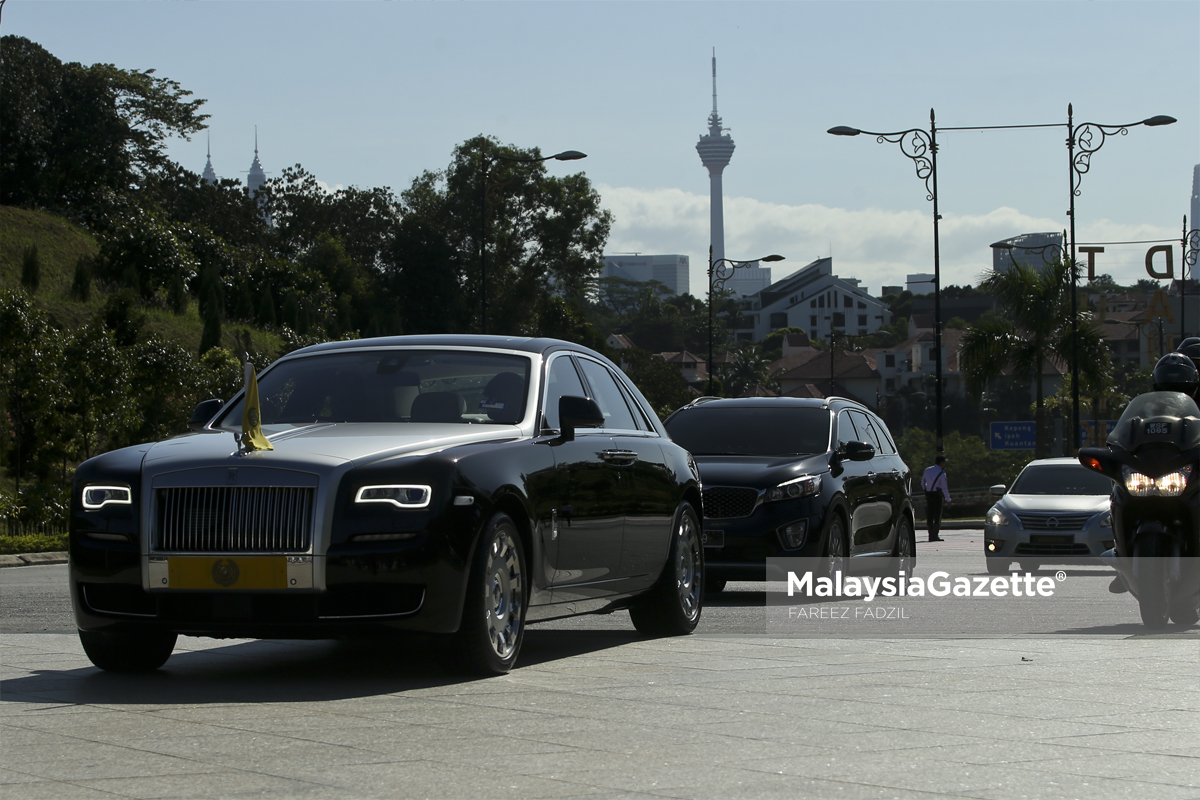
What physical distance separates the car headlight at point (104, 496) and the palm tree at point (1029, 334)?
42.3 m

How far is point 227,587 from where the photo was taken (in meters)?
6.89

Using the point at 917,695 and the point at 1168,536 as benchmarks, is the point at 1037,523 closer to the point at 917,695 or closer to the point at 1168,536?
the point at 1168,536

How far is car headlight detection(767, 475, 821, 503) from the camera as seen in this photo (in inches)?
519

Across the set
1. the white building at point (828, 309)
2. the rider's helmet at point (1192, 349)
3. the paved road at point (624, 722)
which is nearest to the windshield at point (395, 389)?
the paved road at point (624, 722)

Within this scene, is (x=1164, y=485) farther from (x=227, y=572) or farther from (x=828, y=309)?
(x=828, y=309)

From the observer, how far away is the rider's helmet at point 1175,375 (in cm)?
1081

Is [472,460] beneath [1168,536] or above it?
above

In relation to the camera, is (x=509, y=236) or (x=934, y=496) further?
(x=509, y=236)

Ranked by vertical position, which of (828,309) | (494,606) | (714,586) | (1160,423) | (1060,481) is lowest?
(714,586)

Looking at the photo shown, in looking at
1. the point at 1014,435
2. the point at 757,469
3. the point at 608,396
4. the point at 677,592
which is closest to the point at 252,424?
the point at 608,396

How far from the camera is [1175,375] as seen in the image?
35.5 ft

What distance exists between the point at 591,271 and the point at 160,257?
3080cm

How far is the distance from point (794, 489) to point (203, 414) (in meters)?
6.11

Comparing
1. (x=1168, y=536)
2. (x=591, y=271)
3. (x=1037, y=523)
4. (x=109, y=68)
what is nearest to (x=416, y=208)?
(x=591, y=271)
